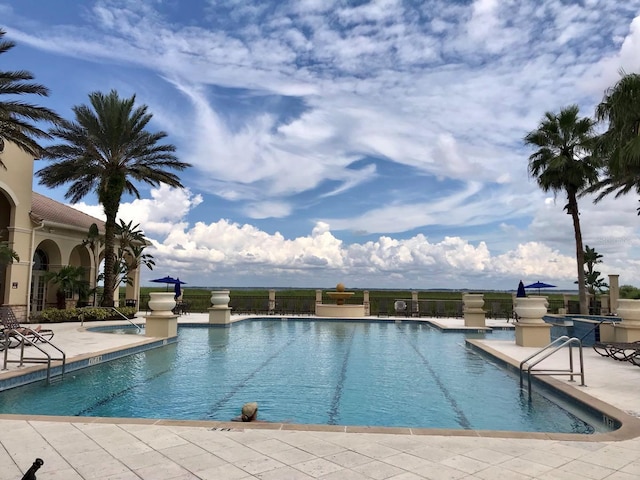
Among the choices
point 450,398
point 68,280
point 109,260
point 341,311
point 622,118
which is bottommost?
point 450,398

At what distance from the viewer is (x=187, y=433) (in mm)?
5051

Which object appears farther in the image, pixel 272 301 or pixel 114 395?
pixel 272 301

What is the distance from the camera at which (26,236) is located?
69.0ft

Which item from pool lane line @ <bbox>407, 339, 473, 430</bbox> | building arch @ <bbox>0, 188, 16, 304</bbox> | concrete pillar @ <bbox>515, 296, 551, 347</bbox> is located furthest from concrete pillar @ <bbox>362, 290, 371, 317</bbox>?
building arch @ <bbox>0, 188, 16, 304</bbox>

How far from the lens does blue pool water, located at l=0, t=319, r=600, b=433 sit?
6781 millimetres

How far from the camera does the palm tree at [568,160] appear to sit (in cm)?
2350

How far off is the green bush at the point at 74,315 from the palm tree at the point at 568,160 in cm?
2289

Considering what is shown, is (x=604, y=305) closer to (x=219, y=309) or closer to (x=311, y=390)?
(x=219, y=309)

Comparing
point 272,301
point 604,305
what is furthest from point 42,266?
point 604,305

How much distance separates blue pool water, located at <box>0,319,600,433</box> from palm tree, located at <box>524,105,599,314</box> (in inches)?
546

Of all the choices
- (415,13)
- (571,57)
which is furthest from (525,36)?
(415,13)

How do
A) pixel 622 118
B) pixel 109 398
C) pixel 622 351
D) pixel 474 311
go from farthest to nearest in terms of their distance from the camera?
pixel 474 311 → pixel 622 118 → pixel 622 351 → pixel 109 398

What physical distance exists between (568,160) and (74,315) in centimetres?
2528

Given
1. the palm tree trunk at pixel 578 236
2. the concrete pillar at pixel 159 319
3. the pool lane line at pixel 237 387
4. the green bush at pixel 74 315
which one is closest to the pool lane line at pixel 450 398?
the pool lane line at pixel 237 387
